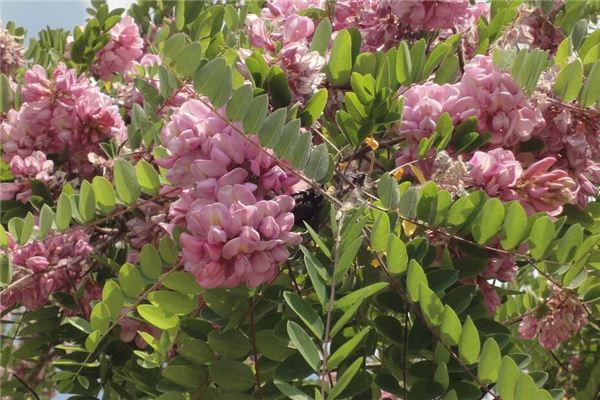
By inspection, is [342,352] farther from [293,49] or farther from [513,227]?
[293,49]

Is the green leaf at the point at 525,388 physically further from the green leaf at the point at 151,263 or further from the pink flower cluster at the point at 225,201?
the green leaf at the point at 151,263

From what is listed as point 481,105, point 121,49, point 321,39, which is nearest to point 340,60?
point 321,39

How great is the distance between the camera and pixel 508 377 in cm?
107

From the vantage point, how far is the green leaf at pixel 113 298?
132 centimetres

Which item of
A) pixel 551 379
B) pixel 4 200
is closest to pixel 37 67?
pixel 4 200

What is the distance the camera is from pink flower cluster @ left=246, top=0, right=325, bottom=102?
1.38 metres

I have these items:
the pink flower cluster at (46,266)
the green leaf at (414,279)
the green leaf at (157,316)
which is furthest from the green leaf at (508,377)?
the pink flower cluster at (46,266)

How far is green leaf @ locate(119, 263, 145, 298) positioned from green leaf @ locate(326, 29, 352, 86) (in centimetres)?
47

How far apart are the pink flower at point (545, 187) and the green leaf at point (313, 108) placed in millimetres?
320

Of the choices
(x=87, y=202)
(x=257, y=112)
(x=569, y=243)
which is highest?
(x=257, y=112)

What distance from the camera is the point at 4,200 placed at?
187 centimetres

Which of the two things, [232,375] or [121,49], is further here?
[121,49]

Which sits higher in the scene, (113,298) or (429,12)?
(429,12)

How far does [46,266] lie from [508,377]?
3.01 ft
